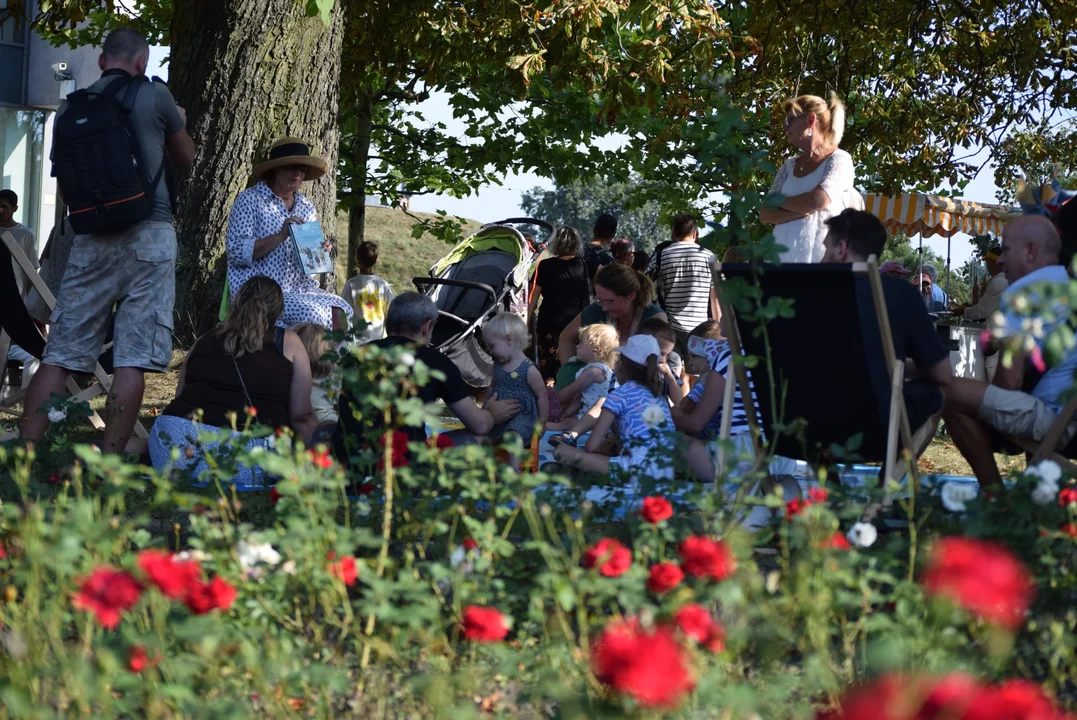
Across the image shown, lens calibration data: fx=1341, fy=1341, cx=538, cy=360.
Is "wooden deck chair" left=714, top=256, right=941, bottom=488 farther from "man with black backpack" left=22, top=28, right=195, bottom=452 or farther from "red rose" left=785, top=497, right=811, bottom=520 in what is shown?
"man with black backpack" left=22, top=28, right=195, bottom=452

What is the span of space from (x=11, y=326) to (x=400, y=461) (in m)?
4.14

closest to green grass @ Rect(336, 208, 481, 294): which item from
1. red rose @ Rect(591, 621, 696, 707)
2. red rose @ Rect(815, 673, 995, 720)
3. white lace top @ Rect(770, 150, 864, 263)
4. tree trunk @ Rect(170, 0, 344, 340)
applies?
tree trunk @ Rect(170, 0, 344, 340)

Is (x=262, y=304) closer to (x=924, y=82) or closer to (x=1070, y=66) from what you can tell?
(x=1070, y=66)

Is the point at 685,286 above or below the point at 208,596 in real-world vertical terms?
above

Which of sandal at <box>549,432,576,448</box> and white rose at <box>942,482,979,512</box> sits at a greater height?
white rose at <box>942,482,979,512</box>

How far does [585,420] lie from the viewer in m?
6.76

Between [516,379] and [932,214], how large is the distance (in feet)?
47.1

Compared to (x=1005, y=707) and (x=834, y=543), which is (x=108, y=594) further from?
(x=834, y=543)

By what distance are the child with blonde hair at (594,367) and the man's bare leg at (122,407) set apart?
2.23m

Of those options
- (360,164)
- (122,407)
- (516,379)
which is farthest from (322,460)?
(360,164)

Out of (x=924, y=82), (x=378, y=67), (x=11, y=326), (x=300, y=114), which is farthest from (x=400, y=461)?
(x=924, y=82)

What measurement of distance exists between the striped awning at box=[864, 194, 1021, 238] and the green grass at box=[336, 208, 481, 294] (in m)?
18.6

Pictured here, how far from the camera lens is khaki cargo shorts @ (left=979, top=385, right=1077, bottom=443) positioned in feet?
16.3

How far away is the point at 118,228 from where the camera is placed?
237 inches
